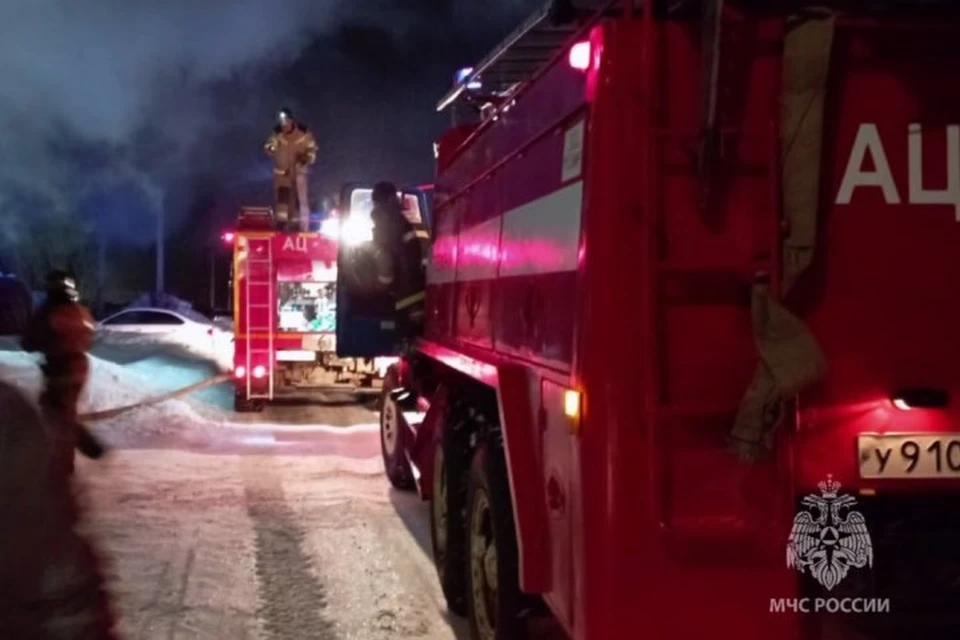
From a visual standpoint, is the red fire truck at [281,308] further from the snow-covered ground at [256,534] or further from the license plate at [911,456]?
the license plate at [911,456]

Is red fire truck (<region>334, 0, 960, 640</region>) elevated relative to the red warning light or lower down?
lower down

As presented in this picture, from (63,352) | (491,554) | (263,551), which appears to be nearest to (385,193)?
(263,551)

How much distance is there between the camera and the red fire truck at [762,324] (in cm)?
387

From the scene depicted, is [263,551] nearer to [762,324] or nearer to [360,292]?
[360,292]

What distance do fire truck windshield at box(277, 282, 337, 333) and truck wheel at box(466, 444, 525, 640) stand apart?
33.9 ft

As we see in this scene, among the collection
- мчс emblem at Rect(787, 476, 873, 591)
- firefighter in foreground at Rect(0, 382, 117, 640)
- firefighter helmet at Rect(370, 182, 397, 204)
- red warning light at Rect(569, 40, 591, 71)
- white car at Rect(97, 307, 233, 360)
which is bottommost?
firefighter in foreground at Rect(0, 382, 117, 640)

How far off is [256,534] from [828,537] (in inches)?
224

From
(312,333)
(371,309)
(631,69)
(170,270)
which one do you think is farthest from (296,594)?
(170,270)

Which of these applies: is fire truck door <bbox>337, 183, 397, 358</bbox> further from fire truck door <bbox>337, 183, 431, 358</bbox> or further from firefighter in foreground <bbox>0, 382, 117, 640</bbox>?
firefighter in foreground <bbox>0, 382, 117, 640</bbox>

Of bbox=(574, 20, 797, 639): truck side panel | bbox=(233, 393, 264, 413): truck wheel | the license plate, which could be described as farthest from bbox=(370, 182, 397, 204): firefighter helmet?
bbox=(233, 393, 264, 413): truck wheel

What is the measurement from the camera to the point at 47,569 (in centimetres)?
627

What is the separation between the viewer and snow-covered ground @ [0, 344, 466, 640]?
6.80m

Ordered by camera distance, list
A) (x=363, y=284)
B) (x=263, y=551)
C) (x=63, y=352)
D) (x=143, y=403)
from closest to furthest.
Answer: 1. (x=63, y=352)
2. (x=263, y=551)
3. (x=363, y=284)
4. (x=143, y=403)

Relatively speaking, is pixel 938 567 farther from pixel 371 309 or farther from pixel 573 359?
pixel 371 309
